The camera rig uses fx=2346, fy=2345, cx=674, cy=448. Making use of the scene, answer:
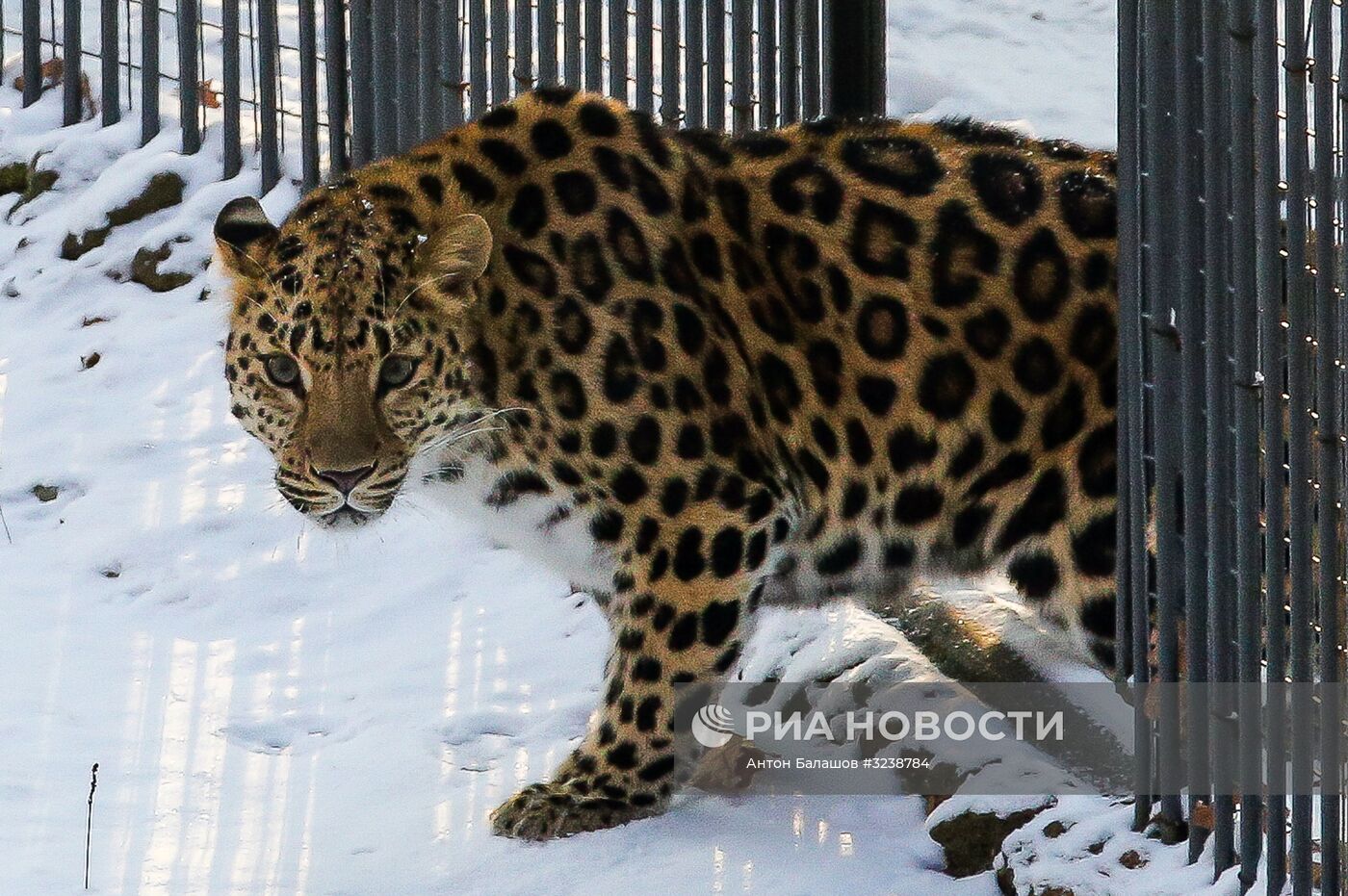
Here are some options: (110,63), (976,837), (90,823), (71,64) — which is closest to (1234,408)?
(976,837)

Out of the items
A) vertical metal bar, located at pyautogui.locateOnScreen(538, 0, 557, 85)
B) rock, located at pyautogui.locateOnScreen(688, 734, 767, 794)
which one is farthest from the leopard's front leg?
vertical metal bar, located at pyautogui.locateOnScreen(538, 0, 557, 85)

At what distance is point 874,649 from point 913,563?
47 cm

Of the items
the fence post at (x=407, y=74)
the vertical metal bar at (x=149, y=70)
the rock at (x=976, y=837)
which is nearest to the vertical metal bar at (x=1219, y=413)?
the rock at (x=976, y=837)

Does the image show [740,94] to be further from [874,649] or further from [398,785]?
[398,785]

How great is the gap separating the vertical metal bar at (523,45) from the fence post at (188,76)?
1.81 metres

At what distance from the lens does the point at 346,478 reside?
5684 mm

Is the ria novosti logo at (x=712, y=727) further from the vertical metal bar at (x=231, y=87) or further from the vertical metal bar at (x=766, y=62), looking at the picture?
the vertical metal bar at (x=231, y=87)

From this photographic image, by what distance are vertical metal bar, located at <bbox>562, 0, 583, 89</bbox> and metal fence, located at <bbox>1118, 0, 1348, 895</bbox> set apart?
365 cm

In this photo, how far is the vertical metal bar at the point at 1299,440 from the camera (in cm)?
436

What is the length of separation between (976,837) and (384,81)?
15.0ft

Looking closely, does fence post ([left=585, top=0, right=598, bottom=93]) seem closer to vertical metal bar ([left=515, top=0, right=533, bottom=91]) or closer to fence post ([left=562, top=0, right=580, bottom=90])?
fence post ([left=562, top=0, right=580, bottom=90])

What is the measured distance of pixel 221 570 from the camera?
7719mm

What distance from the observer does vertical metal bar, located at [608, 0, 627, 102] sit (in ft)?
27.2

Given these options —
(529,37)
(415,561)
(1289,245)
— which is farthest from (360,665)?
(1289,245)
